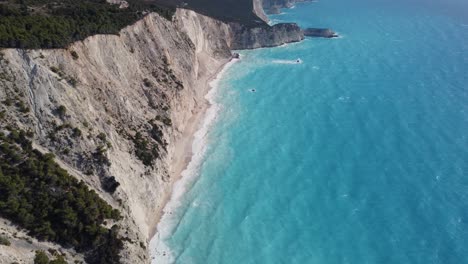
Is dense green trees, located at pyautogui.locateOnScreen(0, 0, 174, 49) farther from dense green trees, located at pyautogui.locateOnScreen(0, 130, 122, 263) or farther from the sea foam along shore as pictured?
the sea foam along shore

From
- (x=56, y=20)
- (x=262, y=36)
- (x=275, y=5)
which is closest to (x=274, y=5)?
(x=275, y=5)

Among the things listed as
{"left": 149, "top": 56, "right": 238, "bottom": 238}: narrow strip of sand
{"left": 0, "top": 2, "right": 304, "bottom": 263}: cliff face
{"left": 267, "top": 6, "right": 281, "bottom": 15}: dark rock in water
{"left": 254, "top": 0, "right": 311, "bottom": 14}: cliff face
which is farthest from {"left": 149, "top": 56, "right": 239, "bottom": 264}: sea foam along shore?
{"left": 254, "top": 0, "right": 311, "bottom": 14}: cliff face

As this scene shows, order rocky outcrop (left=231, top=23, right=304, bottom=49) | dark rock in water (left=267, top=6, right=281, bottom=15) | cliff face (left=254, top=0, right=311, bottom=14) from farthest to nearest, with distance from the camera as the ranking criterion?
cliff face (left=254, top=0, right=311, bottom=14)
dark rock in water (left=267, top=6, right=281, bottom=15)
rocky outcrop (left=231, top=23, right=304, bottom=49)

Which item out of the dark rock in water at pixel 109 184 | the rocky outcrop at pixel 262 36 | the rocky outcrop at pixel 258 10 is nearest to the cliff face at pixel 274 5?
the rocky outcrop at pixel 258 10

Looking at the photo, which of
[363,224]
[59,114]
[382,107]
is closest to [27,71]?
[59,114]

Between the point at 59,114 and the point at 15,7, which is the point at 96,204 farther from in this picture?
the point at 15,7

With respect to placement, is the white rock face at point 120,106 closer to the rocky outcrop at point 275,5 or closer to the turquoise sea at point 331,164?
the turquoise sea at point 331,164
